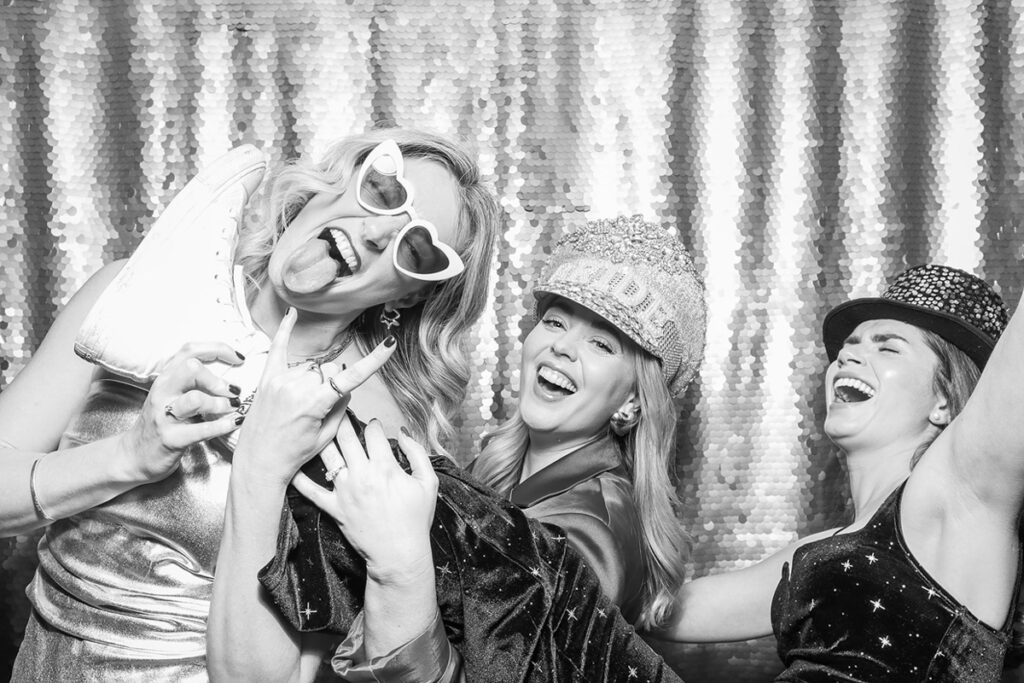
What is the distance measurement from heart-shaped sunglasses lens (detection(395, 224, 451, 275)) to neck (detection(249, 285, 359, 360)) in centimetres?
16

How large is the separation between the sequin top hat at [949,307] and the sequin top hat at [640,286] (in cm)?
33

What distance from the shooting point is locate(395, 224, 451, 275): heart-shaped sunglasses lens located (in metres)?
1.87

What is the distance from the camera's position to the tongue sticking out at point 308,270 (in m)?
1.81

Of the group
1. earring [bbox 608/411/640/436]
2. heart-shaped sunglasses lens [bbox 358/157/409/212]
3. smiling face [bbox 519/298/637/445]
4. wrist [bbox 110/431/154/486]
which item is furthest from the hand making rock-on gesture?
earring [bbox 608/411/640/436]

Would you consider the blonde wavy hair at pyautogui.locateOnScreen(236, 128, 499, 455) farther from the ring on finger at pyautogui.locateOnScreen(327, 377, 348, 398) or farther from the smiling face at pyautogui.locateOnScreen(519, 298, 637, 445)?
the ring on finger at pyautogui.locateOnScreen(327, 377, 348, 398)

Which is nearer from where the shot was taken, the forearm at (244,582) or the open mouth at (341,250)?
the forearm at (244,582)

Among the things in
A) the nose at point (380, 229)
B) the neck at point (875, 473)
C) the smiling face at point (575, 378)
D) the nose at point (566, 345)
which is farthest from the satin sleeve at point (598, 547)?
the nose at point (380, 229)

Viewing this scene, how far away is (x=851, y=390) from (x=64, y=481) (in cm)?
141

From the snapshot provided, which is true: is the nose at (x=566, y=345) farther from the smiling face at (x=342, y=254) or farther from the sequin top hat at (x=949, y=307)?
the sequin top hat at (x=949, y=307)

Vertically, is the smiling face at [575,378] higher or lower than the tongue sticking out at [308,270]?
lower

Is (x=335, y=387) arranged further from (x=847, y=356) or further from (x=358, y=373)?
(x=847, y=356)

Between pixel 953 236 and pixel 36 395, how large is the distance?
202 centimetres

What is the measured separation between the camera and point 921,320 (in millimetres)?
2043

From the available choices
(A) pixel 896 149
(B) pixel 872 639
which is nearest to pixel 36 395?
(B) pixel 872 639
